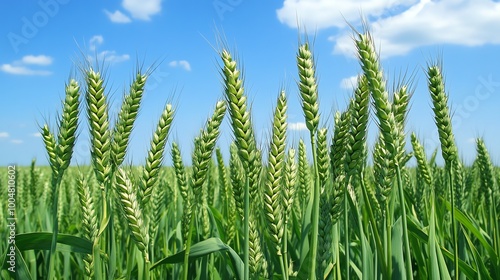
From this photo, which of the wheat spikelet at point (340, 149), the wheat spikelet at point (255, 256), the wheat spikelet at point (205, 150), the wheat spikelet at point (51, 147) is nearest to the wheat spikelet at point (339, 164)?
the wheat spikelet at point (340, 149)

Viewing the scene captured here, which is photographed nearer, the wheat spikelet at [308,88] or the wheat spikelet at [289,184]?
the wheat spikelet at [308,88]

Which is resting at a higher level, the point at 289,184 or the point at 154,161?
the point at 154,161

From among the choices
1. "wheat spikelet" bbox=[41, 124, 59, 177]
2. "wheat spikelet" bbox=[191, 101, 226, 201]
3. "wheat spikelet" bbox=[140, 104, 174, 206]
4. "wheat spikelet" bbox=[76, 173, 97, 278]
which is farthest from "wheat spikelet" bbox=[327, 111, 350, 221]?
"wheat spikelet" bbox=[41, 124, 59, 177]

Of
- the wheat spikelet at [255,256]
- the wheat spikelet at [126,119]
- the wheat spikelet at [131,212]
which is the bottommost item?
the wheat spikelet at [255,256]

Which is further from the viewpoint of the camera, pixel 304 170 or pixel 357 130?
pixel 304 170

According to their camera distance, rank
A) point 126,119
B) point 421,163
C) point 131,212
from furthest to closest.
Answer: point 421,163
point 126,119
point 131,212

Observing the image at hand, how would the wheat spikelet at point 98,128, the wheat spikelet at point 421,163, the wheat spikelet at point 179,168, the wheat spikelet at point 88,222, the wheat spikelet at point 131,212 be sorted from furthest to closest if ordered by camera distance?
1. the wheat spikelet at point 421,163
2. the wheat spikelet at point 179,168
3. the wheat spikelet at point 88,222
4. the wheat spikelet at point 98,128
5. the wheat spikelet at point 131,212

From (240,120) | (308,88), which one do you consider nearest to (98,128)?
(240,120)

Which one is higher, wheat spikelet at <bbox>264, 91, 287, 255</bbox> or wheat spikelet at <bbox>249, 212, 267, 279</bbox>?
wheat spikelet at <bbox>264, 91, 287, 255</bbox>

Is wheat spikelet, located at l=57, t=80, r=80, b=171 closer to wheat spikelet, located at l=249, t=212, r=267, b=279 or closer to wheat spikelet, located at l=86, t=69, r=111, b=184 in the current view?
wheat spikelet, located at l=86, t=69, r=111, b=184

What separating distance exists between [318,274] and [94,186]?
11.1 ft

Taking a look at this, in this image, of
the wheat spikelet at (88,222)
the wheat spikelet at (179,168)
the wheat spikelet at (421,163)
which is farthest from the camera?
the wheat spikelet at (421,163)

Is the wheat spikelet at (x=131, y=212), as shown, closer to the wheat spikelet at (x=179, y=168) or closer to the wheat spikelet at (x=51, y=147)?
the wheat spikelet at (x=51, y=147)

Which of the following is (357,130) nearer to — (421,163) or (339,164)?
(339,164)
